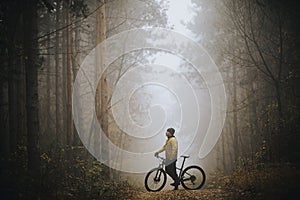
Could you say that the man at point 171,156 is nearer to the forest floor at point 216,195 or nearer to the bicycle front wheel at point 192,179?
the bicycle front wheel at point 192,179

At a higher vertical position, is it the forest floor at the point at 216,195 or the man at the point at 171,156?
the man at the point at 171,156

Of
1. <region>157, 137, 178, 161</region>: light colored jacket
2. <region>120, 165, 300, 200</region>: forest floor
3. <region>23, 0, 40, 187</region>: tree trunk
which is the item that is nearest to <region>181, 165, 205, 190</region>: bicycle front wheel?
<region>157, 137, 178, 161</region>: light colored jacket

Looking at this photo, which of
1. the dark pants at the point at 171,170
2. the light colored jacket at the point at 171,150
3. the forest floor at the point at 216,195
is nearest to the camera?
the forest floor at the point at 216,195

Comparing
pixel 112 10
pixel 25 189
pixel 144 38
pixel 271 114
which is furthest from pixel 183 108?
pixel 25 189

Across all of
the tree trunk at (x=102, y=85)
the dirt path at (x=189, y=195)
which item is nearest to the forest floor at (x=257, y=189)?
the dirt path at (x=189, y=195)

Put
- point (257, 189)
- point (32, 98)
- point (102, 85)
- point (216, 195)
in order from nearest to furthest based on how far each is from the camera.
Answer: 1. point (257, 189)
2. point (32, 98)
3. point (216, 195)
4. point (102, 85)

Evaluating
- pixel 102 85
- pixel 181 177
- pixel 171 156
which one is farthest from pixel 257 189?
pixel 102 85

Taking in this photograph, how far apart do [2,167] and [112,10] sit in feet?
51.7

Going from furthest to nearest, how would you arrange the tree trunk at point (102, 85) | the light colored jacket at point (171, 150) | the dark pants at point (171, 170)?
the tree trunk at point (102, 85) < the light colored jacket at point (171, 150) < the dark pants at point (171, 170)

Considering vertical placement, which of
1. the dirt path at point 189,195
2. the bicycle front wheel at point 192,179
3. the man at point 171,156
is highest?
the man at point 171,156

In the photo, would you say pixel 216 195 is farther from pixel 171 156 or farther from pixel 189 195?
pixel 171 156

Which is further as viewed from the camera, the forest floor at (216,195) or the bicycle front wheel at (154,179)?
the bicycle front wheel at (154,179)

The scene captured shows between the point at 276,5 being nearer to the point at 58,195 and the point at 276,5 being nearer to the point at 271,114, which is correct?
the point at 271,114

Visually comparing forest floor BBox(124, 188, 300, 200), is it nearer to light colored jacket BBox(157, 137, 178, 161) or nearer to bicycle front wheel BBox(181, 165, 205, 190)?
bicycle front wheel BBox(181, 165, 205, 190)
